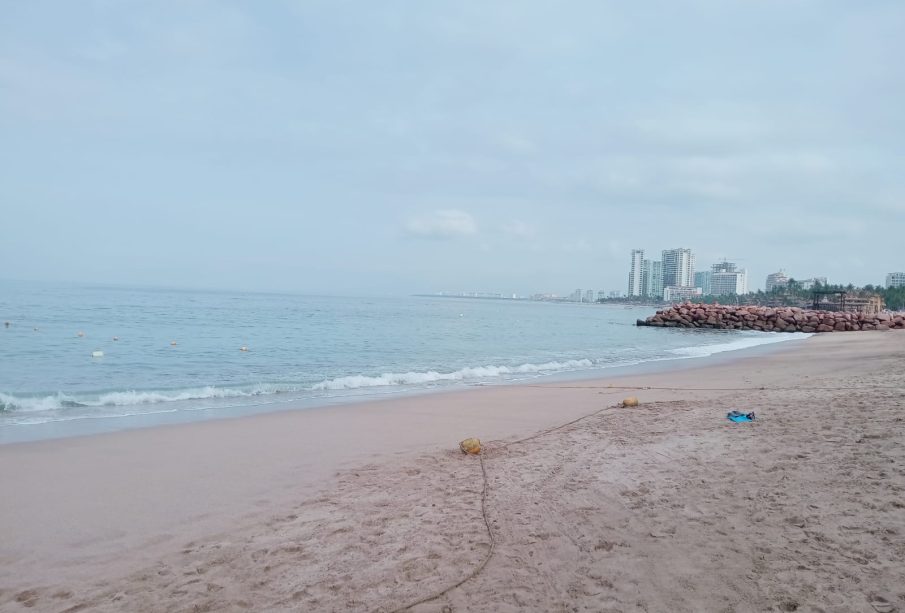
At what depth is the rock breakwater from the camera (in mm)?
45531

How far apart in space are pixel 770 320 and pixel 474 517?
5335cm

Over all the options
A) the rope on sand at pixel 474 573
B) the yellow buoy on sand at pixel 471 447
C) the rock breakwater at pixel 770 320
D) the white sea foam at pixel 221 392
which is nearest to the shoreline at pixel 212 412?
the white sea foam at pixel 221 392

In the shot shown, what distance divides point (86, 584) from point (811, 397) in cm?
1055

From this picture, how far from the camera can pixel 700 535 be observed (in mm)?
4016

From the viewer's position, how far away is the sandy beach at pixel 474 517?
343 centimetres

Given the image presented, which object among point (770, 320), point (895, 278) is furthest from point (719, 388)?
point (895, 278)

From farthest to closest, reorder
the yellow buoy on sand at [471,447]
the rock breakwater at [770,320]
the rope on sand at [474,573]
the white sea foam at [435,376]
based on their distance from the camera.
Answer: the rock breakwater at [770,320] < the white sea foam at [435,376] < the yellow buoy on sand at [471,447] < the rope on sand at [474,573]

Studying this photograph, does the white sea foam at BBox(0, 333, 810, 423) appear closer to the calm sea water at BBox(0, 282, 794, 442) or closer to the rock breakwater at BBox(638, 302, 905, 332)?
the calm sea water at BBox(0, 282, 794, 442)

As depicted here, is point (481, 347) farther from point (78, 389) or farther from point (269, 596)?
point (269, 596)

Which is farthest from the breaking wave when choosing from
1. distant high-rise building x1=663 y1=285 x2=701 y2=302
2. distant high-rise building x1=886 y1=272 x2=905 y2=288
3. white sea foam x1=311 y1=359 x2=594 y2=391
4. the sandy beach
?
distant high-rise building x1=886 y1=272 x2=905 y2=288

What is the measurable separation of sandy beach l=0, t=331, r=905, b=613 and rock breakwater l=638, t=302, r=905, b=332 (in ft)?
148

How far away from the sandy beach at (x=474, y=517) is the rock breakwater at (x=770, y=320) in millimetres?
45071

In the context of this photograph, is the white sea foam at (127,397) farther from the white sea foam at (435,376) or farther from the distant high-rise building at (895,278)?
the distant high-rise building at (895,278)

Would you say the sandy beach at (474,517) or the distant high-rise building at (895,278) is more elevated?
the distant high-rise building at (895,278)
